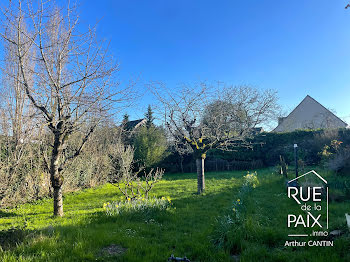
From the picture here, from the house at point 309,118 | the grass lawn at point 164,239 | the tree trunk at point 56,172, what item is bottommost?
the grass lawn at point 164,239

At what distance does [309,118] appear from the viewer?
76.4 ft

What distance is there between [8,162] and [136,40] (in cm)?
594

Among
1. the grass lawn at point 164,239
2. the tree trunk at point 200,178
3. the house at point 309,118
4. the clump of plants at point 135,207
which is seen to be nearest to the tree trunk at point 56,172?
the grass lawn at point 164,239

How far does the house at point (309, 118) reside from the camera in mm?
21641

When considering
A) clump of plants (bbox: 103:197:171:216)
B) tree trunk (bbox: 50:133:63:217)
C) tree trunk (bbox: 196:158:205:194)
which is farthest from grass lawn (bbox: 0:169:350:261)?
tree trunk (bbox: 196:158:205:194)

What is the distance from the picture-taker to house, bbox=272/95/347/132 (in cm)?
2164

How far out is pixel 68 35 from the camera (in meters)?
5.09

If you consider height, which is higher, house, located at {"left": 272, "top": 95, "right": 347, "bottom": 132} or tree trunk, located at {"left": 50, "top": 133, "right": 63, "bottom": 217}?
house, located at {"left": 272, "top": 95, "right": 347, "bottom": 132}

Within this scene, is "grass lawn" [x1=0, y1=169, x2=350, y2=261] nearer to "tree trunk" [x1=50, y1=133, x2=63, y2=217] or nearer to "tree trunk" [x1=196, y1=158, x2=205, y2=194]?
"tree trunk" [x1=50, y1=133, x2=63, y2=217]

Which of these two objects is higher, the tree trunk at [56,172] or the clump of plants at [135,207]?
the tree trunk at [56,172]

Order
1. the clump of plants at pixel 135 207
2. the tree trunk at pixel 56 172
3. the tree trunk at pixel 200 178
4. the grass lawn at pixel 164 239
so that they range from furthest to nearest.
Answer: the tree trunk at pixel 200 178, the tree trunk at pixel 56 172, the clump of plants at pixel 135 207, the grass lawn at pixel 164 239

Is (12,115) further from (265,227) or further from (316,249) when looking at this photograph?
(316,249)

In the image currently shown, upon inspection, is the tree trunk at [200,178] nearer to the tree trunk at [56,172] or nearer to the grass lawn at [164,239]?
the grass lawn at [164,239]

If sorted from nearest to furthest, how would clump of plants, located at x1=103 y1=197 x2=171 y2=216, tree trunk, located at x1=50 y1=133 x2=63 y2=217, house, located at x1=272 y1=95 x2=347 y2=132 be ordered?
clump of plants, located at x1=103 y1=197 x2=171 y2=216 → tree trunk, located at x1=50 y1=133 x2=63 y2=217 → house, located at x1=272 y1=95 x2=347 y2=132
